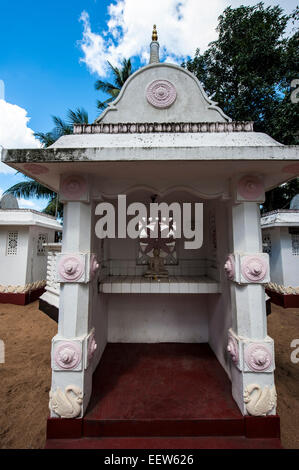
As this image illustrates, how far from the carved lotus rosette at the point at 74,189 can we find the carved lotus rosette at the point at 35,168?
251 millimetres

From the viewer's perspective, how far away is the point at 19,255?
790 cm

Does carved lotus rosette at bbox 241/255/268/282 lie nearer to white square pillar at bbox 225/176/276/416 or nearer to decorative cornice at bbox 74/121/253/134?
white square pillar at bbox 225/176/276/416

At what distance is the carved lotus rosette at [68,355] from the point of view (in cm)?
224

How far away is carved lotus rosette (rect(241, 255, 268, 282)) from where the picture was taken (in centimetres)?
233

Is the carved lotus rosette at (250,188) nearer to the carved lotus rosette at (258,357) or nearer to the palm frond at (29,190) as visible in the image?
the carved lotus rosette at (258,357)

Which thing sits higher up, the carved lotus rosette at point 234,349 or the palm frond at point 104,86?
the palm frond at point 104,86

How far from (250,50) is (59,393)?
15.1 m

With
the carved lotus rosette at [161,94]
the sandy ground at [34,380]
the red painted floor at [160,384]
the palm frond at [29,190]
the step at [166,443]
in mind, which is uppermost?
the palm frond at [29,190]

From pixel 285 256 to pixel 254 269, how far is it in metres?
6.45

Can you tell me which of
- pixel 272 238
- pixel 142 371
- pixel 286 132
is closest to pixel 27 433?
pixel 142 371

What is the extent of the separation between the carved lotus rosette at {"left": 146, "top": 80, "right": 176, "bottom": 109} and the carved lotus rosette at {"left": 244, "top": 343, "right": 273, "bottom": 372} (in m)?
3.37

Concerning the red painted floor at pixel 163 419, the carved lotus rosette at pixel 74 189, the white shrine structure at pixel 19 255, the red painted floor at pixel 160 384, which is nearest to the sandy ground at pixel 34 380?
the red painted floor at pixel 163 419

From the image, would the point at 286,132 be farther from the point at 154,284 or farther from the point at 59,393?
the point at 59,393

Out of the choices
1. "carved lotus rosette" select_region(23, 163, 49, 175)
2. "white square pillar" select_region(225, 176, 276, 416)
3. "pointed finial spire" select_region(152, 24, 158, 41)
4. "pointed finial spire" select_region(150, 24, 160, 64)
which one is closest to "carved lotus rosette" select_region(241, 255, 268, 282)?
"white square pillar" select_region(225, 176, 276, 416)
